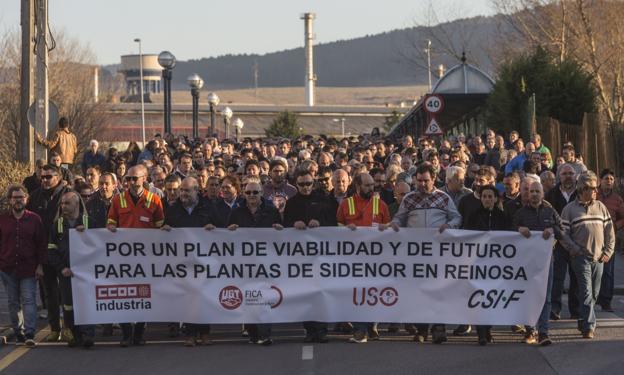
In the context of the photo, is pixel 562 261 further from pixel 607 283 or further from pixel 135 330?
pixel 135 330

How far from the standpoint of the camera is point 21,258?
14461 millimetres

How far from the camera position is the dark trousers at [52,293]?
1480 centimetres

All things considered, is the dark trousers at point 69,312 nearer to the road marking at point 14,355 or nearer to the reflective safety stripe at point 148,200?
the road marking at point 14,355

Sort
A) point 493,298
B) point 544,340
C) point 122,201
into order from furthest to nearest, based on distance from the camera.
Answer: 1. point 122,201
2. point 493,298
3. point 544,340

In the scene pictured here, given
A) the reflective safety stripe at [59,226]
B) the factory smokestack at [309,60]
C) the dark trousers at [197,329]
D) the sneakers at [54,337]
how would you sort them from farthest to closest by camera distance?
the factory smokestack at [309,60] < the sneakers at [54,337] < the reflective safety stripe at [59,226] < the dark trousers at [197,329]

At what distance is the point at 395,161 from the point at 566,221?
20.9 feet

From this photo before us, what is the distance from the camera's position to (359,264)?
14.2 metres

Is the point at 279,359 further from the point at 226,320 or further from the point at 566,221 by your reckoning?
the point at 566,221

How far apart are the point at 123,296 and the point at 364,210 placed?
9.09 ft

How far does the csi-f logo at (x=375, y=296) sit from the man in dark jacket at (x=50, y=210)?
338 cm

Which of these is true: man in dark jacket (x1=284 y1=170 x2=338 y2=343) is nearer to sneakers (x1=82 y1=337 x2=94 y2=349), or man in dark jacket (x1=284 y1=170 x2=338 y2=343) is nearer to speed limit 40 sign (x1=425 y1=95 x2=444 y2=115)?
sneakers (x1=82 y1=337 x2=94 y2=349)

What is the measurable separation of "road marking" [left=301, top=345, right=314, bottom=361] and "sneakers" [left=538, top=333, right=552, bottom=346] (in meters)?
2.36

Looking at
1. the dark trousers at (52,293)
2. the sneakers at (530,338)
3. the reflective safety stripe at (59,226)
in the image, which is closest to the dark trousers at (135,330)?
the dark trousers at (52,293)

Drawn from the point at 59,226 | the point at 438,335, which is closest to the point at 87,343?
the point at 59,226
